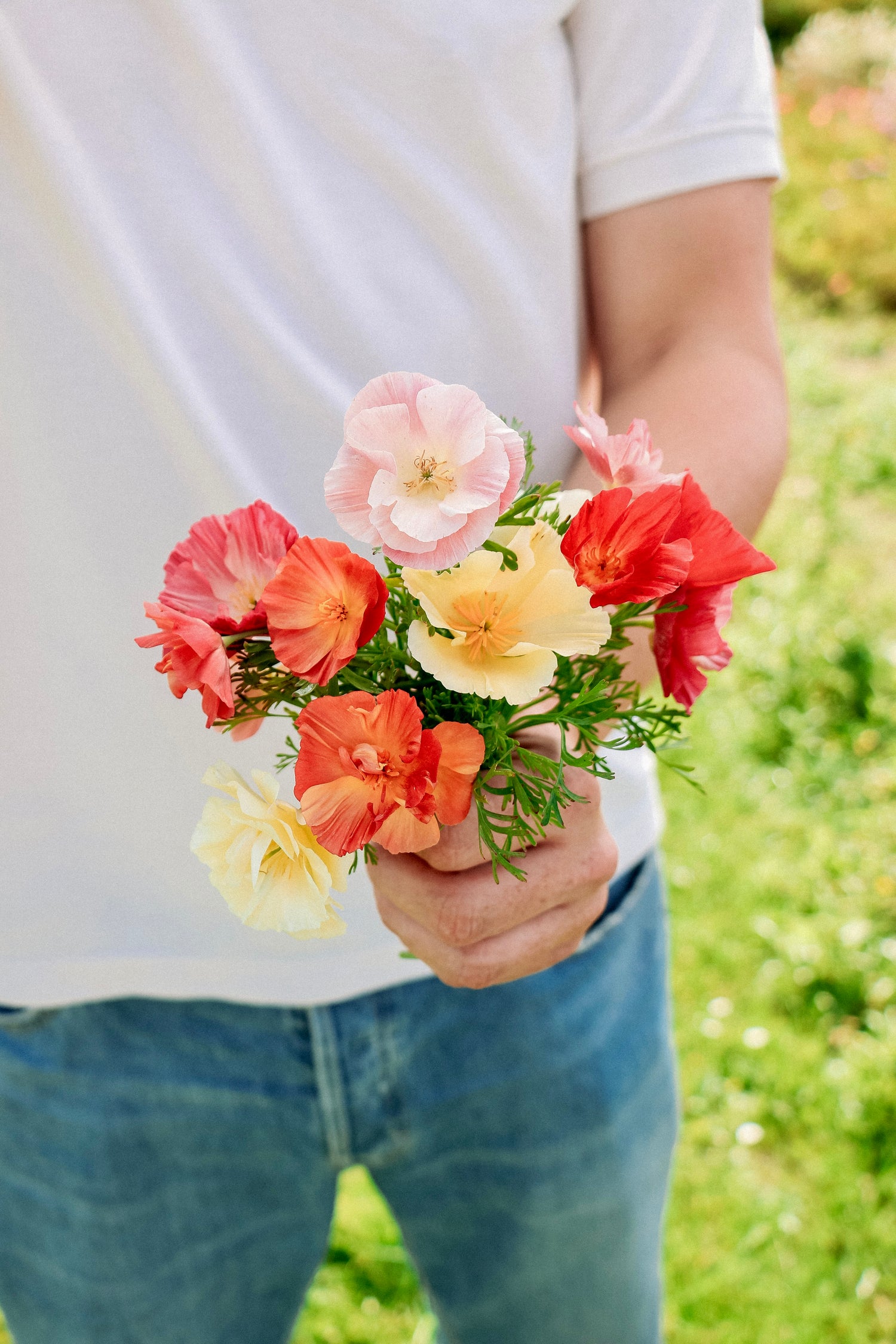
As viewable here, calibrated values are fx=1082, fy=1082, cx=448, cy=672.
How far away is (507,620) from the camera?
0.55 metres

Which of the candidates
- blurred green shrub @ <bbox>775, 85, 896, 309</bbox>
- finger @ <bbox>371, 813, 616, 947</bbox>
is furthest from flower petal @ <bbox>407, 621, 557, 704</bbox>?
blurred green shrub @ <bbox>775, 85, 896, 309</bbox>

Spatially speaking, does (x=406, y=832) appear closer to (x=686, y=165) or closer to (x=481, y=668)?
(x=481, y=668)

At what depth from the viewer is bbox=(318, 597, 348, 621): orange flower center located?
0.53 m

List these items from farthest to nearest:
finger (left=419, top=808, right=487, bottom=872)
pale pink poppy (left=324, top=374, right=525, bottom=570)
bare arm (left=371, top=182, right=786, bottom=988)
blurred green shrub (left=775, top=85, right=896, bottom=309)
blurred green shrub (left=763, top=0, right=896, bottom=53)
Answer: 1. blurred green shrub (left=763, top=0, right=896, bottom=53)
2. blurred green shrub (left=775, top=85, right=896, bottom=309)
3. bare arm (left=371, top=182, right=786, bottom=988)
4. finger (left=419, top=808, right=487, bottom=872)
5. pale pink poppy (left=324, top=374, right=525, bottom=570)

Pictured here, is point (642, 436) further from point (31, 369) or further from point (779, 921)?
point (779, 921)

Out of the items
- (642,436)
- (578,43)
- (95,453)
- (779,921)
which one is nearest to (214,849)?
(642,436)

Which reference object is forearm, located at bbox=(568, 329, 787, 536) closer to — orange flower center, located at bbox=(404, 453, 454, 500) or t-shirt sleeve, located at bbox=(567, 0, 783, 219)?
t-shirt sleeve, located at bbox=(567, 0, 783, 219)

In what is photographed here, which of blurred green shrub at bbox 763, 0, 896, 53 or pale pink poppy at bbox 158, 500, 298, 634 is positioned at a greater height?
pale pink poppy at bbox 158, 500, 298, 634

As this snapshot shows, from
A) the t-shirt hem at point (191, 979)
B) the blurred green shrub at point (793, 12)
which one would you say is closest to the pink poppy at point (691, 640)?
A: the t-shirt hem at point (191, 979)

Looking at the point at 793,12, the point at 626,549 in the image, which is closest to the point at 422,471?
the point at 626,549

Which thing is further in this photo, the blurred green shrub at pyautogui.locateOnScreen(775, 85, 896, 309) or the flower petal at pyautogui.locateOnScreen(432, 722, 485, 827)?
the blurred green shrub at pyautogui.locateOnScreen(775, 85, 896, 309)

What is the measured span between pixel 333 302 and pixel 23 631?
39cm

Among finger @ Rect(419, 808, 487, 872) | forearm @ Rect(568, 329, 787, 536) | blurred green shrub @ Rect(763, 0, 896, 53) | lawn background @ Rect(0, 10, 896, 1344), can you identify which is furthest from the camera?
blurred green shrub @ Rect(763, 0, 896, 53)

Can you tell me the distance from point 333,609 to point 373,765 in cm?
8
